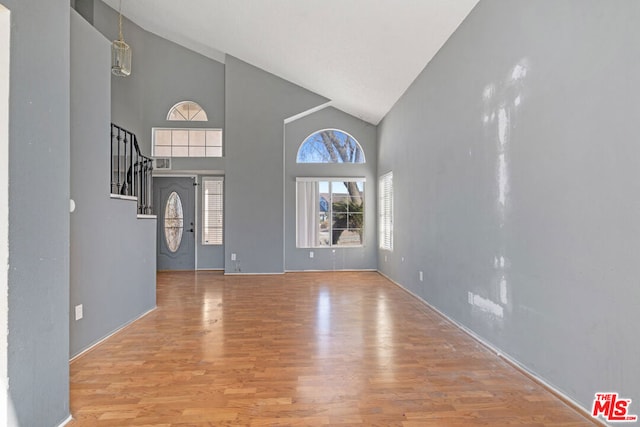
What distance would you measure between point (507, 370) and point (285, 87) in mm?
6128

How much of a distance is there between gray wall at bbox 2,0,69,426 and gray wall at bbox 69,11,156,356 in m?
1.11

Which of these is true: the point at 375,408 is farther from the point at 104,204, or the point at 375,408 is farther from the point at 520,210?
the point at 104,204

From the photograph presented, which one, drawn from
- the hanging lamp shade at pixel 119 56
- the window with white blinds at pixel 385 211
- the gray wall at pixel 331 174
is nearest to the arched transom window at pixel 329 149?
the gray wall at pixel 331 174

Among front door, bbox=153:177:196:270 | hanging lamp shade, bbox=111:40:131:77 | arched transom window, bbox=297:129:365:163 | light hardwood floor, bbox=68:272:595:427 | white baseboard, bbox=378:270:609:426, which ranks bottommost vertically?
light hardwood floor, bbox=68:272:595:427

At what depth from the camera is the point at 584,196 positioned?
6.20 ft

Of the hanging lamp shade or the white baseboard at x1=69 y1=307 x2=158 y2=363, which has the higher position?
the hanging lamp shade

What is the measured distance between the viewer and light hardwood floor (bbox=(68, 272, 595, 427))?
1921 mm

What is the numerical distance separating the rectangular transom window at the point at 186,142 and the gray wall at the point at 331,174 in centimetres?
154

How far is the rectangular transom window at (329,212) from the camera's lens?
7.09 meters

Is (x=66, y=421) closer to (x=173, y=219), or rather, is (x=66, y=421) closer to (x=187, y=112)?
(x=173, y=219)

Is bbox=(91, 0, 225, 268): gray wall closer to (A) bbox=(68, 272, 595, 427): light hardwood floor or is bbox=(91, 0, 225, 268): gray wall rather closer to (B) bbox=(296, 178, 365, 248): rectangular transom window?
(B) bbox=(296, 178, 365, 248): rectangular transom window

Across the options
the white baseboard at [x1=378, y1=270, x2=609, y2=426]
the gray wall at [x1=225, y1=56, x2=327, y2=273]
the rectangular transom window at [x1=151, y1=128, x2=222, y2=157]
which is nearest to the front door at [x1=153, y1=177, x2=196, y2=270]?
the rectangular transom window at [x1=151, y1=128, x2=222, y2=157]

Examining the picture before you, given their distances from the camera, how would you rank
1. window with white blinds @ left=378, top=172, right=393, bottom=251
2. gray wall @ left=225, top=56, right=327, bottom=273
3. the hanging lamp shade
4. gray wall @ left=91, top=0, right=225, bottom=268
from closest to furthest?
1. the hanging lamp shade
2. window with white blinds @ left=378, top=172, right=393, bottom=251
3. gray wall @ left=225, top=56, right=327, bottom=273
4. gray wall @ left=91, top=0, right=225, bottom=268

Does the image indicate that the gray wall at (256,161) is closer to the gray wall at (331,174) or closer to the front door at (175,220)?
the gray wall at (331,174)
